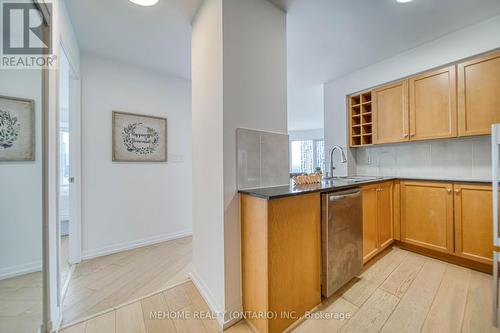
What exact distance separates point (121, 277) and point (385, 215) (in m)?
2.88

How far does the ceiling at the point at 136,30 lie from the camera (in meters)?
1.72

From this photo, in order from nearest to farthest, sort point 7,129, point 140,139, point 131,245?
point 7,129 < point 131,245 < point 140,139

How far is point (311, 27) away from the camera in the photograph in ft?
6.61

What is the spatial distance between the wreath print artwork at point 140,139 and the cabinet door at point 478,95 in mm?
3564

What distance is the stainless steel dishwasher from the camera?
4.93ft

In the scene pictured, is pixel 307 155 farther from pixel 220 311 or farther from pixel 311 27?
pixel 220 311

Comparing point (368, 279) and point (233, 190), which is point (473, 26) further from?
point (233, 190)

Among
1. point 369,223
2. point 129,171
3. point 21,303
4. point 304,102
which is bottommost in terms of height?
point 21,303

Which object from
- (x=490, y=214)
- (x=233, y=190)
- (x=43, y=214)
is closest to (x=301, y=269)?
(x=233, y=190)

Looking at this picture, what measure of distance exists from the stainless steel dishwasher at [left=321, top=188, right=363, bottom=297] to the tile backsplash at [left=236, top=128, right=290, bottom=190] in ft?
1.32

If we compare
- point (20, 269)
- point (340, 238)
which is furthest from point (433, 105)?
point (20, 269)

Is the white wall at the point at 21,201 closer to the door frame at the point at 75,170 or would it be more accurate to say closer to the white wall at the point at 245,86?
the white wall at the point at 245,86

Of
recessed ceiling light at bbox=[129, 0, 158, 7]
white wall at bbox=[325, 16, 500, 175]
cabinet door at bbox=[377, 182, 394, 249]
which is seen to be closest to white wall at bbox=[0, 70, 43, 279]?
recessed ceiling light at bbox=[129, 0, 158, 7]

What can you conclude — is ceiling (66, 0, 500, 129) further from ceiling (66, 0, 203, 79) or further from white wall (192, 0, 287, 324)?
white wall (192, 0, 287, 324)
